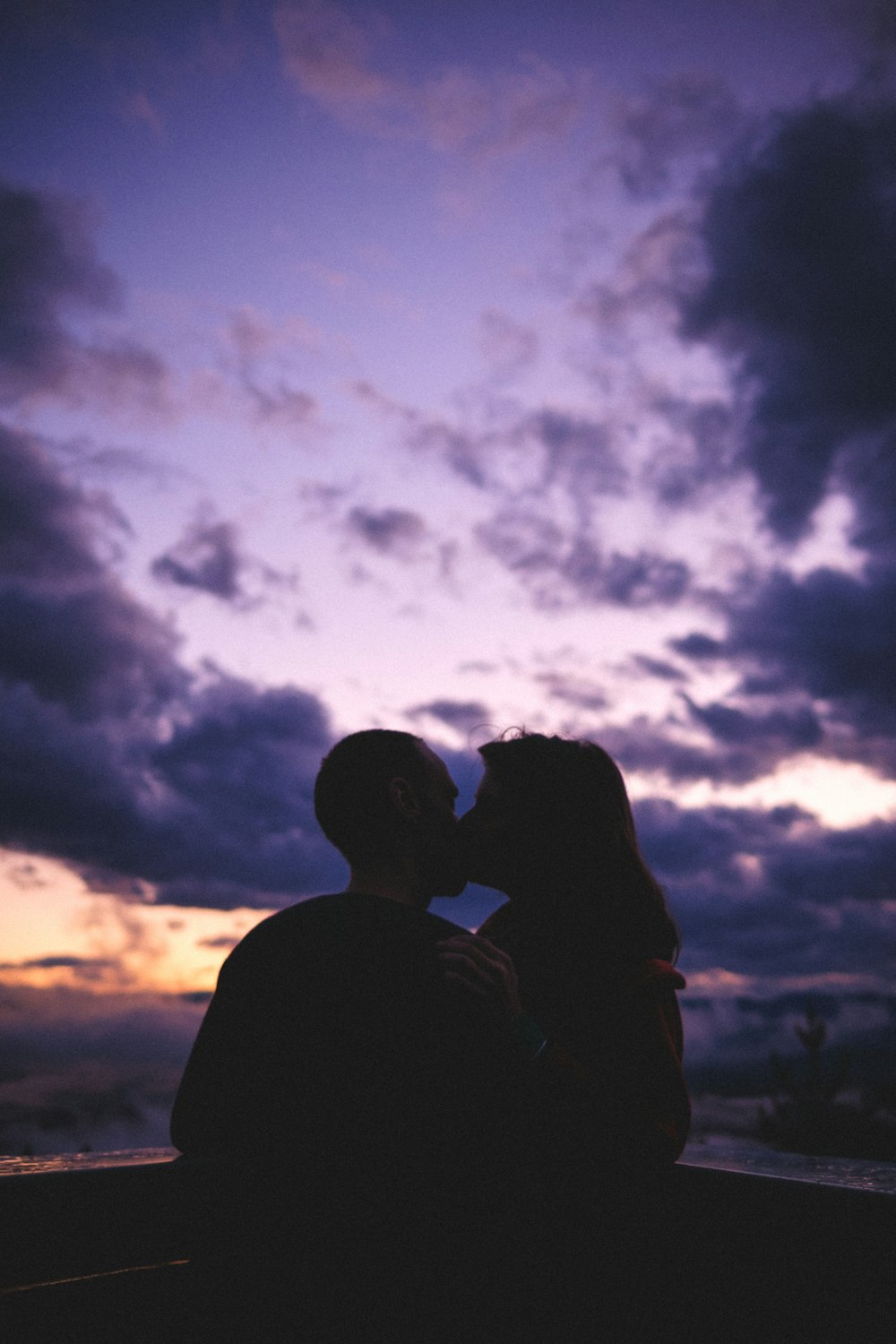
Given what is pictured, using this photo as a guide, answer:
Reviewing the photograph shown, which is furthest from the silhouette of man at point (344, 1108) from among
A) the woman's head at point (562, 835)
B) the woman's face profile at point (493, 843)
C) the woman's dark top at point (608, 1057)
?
the woman's face profile at point (493, 843)

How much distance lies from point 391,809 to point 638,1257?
1422mm

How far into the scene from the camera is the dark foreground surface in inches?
69.2

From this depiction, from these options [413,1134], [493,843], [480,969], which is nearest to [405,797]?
[493,843]

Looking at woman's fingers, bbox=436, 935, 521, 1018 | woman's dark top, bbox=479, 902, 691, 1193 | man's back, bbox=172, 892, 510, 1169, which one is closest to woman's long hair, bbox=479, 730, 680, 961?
woman's dark top, bbox=479, 902, 691, 1193

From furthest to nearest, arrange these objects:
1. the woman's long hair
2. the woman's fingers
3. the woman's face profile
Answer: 1. the woman's face profile
2. the woman's long hair
3. the woman's fingers

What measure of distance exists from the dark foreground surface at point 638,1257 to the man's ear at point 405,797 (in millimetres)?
1188

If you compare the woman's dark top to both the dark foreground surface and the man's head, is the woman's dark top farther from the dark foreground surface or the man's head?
the man's head

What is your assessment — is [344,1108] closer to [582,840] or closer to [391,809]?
[391,809]

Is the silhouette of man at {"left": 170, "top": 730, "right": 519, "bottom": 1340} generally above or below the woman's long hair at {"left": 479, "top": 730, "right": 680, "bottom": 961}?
below

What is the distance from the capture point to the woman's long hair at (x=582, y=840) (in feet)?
8.86

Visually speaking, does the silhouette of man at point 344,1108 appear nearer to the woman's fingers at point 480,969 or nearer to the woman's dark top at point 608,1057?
the woman's fingers at point 480,969

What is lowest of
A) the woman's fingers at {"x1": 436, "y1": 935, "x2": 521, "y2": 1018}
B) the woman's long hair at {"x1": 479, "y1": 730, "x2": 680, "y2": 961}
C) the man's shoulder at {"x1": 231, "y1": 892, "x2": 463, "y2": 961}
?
the woman's fingers at {"x1": 436, "y1": 935, "x2": 521, "y2": 1018}

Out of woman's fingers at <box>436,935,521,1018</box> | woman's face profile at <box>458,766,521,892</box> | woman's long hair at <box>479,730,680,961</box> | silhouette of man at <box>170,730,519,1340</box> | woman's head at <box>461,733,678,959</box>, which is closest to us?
silhouette of man at <box>170,730,519,1340</box>

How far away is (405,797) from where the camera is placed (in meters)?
2.84
